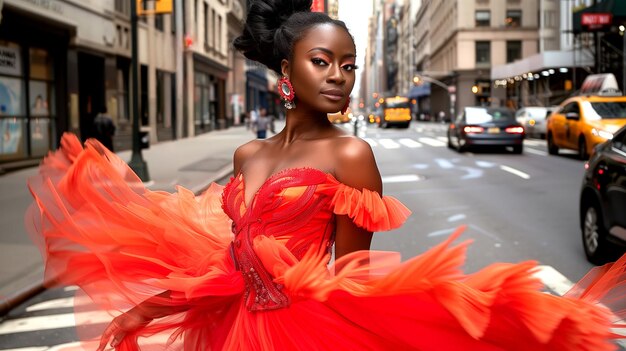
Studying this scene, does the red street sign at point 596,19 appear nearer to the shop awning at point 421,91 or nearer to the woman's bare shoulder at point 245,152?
the woman's bare shoulder at point 245,152

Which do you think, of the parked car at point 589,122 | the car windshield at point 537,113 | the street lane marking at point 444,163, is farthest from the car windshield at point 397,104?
the parked car at point 589,122

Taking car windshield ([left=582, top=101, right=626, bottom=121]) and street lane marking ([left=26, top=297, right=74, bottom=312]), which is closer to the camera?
street lane marking ([left=26, top=297, right=74, bottom=312])

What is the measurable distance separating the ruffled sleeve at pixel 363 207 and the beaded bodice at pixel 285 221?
1.9 inches

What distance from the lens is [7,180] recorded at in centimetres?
1666

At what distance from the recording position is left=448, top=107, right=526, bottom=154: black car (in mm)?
25094

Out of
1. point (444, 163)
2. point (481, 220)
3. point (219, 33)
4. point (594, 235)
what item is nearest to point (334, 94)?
point (594, 235)

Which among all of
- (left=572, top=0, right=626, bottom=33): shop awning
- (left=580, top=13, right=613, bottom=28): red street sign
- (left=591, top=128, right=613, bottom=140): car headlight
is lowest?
(left=591, top=128, right=613, bottom=140): car headlight

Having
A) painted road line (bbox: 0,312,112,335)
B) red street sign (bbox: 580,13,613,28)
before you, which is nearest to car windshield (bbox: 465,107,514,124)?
red street sign (bbox: 580,13,613,28)

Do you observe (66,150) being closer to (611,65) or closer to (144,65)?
(144,65)

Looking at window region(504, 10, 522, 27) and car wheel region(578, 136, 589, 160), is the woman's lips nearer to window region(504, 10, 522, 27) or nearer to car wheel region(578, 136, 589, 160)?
car wheel region(578, 136, 589, 160)

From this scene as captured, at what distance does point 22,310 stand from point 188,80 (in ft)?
114

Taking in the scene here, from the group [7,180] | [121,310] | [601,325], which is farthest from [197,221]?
[7,180]

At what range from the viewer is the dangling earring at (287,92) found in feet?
7.59

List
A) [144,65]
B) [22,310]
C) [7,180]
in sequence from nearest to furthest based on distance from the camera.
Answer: [22,310], [7,180], [144,65]
